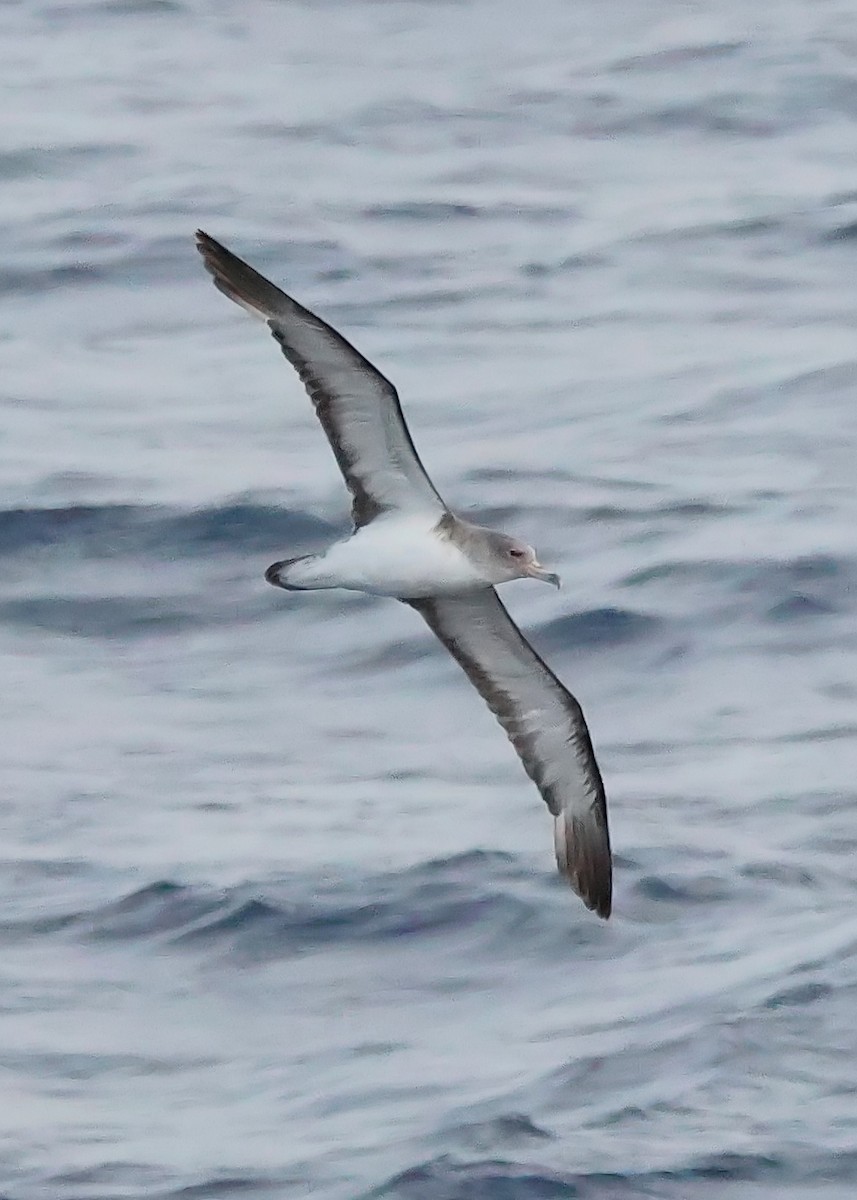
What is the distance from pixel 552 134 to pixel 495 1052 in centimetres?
1275

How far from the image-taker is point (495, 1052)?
11.2 meters

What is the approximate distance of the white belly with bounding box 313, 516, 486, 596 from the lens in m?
9.83

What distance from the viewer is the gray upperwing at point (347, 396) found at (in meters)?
9.50

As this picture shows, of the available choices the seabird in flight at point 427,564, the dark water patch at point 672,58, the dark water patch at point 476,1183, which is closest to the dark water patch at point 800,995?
the seabird in flight at point 427,564

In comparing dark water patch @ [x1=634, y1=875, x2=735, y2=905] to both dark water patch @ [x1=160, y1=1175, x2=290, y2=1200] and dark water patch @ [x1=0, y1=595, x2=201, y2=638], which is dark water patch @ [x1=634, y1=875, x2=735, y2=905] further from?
dark water patch @ [x1=0, y1=595, x2=201, y2=638]

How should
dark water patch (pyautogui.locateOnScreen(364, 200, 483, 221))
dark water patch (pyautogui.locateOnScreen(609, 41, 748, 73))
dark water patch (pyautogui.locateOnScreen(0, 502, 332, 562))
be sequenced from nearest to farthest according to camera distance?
dark water patch (pyautogui.locateOnScreen(0, 502, 332, 562)), dark water patch (pyautogui.locateOnScreen(364, 200, 483, 221)), dark water patch (pyautogui.locateOnScreen(609, 41, 748, 73))

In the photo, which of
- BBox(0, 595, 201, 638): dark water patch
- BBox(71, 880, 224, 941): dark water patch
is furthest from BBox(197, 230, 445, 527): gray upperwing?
BBox(0, 595, 201, 638): dark water patch

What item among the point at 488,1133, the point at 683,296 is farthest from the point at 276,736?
the point at 683,296

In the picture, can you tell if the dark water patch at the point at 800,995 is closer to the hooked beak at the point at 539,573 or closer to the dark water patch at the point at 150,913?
the hooked beak at the point at 539,573

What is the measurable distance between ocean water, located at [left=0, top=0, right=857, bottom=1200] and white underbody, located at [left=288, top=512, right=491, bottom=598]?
2.05 meters

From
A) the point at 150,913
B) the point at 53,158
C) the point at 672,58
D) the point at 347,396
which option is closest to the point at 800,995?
the point at 150,913

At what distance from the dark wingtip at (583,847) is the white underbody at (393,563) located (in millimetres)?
1272

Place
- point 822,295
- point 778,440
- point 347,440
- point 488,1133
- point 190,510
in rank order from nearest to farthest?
point 347,440
point 488,1133
point 190,510
point 778,440
point 822,295

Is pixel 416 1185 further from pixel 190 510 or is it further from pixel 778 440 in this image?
pixel 778 440
